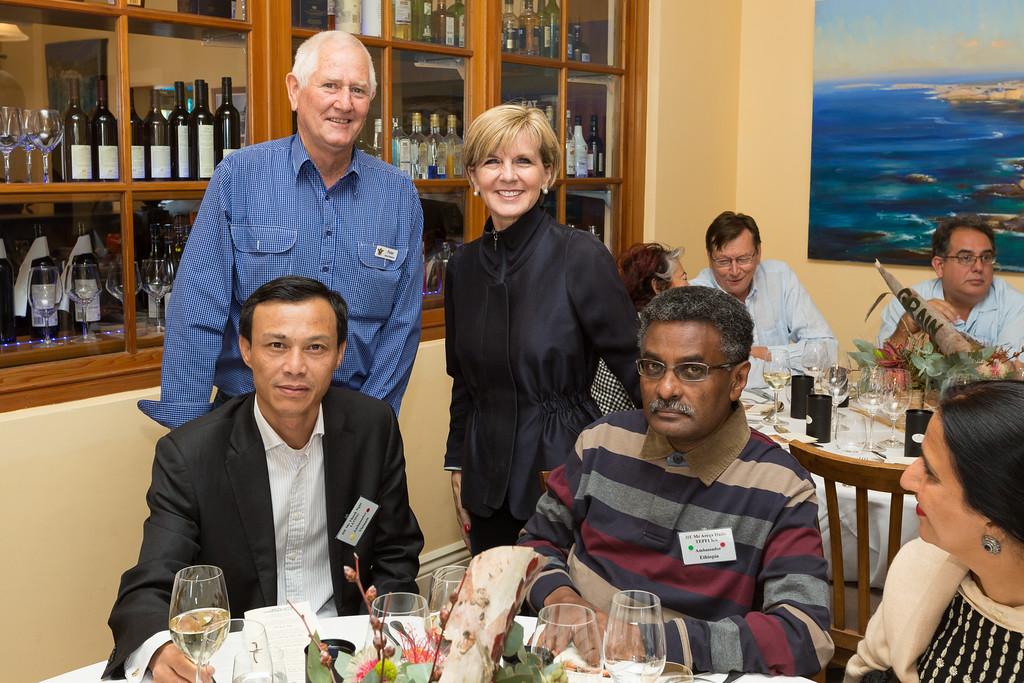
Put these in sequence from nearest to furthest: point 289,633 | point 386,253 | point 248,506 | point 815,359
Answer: point 289,633 → point 248,506 → point 386,253 → point 815,359

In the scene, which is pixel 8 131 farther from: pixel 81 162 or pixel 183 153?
pixel 183 153

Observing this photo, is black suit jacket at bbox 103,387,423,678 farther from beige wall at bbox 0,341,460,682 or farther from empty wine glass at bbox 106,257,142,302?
empty wine glass at bbox 106,257,142,302

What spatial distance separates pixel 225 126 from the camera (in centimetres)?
334

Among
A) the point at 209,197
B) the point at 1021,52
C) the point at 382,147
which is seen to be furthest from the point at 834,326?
the point at 209,197

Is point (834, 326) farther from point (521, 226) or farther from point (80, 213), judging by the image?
point (80, 213)

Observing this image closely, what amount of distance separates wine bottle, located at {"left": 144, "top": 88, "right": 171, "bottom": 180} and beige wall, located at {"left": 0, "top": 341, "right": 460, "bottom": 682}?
665mm

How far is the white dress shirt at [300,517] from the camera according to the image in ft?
7.32

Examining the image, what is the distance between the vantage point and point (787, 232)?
5.64m

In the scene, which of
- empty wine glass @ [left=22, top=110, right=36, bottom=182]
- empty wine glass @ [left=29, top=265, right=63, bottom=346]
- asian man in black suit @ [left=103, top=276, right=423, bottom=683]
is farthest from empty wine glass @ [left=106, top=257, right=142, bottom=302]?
asian man in black suit @ [left=103, top=276, right=423, bottom=683]

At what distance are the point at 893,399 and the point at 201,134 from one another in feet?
7.43

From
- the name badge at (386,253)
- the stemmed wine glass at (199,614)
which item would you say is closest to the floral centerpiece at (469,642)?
the stemmed wine glass at (199,614)

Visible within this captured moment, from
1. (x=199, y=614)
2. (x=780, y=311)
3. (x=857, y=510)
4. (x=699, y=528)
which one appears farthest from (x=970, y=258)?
(x=199, y=614)

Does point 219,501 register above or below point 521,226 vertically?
below

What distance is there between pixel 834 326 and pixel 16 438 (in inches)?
160
